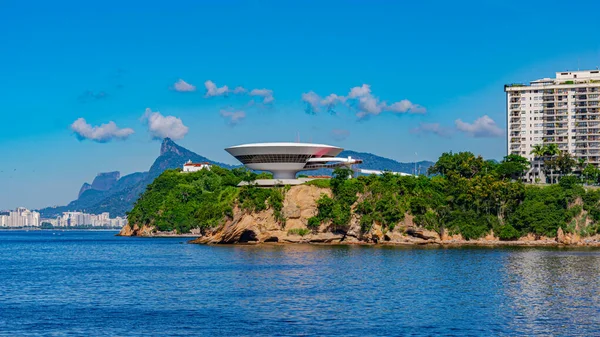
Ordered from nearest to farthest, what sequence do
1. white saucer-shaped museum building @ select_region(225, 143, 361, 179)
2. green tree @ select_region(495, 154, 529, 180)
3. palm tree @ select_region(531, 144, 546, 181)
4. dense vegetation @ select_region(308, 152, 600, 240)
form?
dense vegetation @ select_region(308, 152, 600, 240)
white saucer-shaped museum building @ select_region(225, 143, 361, 179)
green tree @ select_region(495, 154, 529, 180)
palm tree @ select_region(531, 144, 546, 181)

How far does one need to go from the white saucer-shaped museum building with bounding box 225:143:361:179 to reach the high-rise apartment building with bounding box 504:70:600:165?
42.2 meters

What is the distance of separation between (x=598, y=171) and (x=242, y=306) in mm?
95404

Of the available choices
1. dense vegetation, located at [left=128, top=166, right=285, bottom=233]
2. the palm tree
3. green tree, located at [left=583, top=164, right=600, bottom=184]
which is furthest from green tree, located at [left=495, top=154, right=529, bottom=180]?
dense vegetation, located at [left=128, top=166, right=285, bottom=233]

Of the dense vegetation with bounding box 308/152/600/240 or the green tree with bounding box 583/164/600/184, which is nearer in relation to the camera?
the dense vegetation with bounding box 308/152/600/240

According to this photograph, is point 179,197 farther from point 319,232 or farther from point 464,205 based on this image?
point 464,205

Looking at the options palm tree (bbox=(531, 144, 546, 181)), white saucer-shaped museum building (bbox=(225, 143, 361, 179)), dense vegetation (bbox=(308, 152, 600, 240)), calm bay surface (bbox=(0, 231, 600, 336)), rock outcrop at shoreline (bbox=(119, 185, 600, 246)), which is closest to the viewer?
calm bay surface (bbox=(0, 231, 600, 336))

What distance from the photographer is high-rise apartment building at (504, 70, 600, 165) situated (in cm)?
13325

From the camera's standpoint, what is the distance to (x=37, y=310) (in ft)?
131

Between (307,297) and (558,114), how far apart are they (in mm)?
105126

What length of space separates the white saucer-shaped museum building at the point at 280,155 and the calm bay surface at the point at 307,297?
38994mm

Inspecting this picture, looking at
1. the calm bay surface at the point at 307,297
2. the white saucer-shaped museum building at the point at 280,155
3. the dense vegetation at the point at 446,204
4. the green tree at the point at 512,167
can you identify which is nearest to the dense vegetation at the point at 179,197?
the white saucer-shaped museum building at the point at 280,155

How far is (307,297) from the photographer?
43.6 m

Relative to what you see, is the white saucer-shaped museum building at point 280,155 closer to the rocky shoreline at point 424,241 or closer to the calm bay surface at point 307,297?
the rocky shoreline at point 424,241

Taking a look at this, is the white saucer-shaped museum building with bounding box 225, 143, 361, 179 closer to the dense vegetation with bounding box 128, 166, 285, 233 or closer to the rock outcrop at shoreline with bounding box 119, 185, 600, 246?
the rock outcrop at shoreline with bounding box 119, 185, 600, 246
